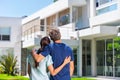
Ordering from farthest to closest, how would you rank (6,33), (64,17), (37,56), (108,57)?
(6,33)
(64,17)
(108,57)
(37,56)

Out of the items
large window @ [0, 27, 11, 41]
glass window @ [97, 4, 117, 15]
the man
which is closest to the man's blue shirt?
the man

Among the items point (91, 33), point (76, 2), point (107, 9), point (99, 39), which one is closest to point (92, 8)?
point (76, 2)

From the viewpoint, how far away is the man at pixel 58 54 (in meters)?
4.32

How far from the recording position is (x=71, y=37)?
83.3ft

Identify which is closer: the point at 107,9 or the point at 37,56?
the point at 37,56

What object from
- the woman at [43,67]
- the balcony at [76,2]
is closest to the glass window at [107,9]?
the balcony at [76,2]

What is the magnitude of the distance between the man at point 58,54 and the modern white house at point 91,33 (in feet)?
54.3

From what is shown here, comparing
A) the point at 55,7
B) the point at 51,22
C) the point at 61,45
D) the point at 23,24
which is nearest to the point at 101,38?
the point at 55,7

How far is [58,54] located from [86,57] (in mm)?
21381

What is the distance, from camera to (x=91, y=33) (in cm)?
2233

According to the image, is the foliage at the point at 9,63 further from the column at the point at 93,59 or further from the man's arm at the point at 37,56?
the man's arm at the point at 37,56

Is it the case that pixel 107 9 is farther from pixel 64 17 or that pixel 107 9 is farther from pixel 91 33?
pixel 64 17

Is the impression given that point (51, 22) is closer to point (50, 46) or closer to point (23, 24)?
point (23, 24)

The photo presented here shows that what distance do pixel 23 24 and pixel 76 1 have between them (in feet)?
42.2
